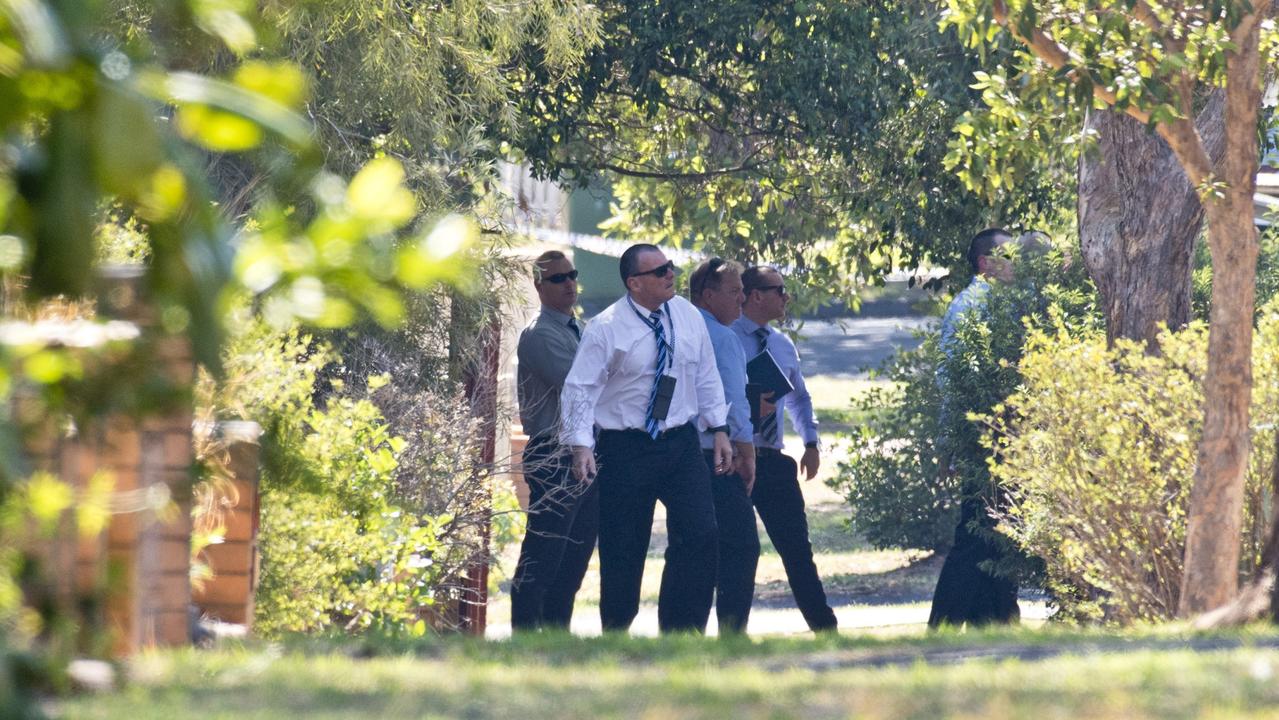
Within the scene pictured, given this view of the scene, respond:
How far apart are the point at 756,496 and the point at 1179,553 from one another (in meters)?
2.87

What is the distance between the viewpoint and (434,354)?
9695mm

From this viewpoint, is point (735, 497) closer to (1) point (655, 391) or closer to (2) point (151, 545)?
(1) point (655, 391)

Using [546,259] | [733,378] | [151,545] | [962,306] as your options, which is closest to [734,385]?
[733,378]

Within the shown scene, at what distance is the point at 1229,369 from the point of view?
23.0 feet

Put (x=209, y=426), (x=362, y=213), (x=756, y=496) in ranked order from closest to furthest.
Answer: (x=362, y=213), (x=209, y=426), (x=756, y=496)

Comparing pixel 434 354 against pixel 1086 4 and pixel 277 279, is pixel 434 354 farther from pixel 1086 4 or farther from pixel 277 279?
pixel 277 279

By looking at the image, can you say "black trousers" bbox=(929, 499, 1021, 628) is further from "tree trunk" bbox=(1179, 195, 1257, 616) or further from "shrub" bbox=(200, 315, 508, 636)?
"shrub" bbox=(200, 315, 508, 636)

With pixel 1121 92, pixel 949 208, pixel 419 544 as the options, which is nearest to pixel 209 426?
pixel 419 544

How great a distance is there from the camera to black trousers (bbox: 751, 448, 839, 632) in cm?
972

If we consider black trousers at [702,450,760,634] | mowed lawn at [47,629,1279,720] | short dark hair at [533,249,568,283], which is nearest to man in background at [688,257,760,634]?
black trousers at [702,450,760,634]

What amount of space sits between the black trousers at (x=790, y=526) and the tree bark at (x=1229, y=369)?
2.86m

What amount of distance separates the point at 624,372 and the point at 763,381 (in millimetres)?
1690

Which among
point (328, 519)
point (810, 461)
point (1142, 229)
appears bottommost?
point (328, 519)

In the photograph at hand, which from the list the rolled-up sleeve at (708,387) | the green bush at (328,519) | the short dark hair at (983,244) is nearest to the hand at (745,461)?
the rolled-up sleeve at (708,387)
